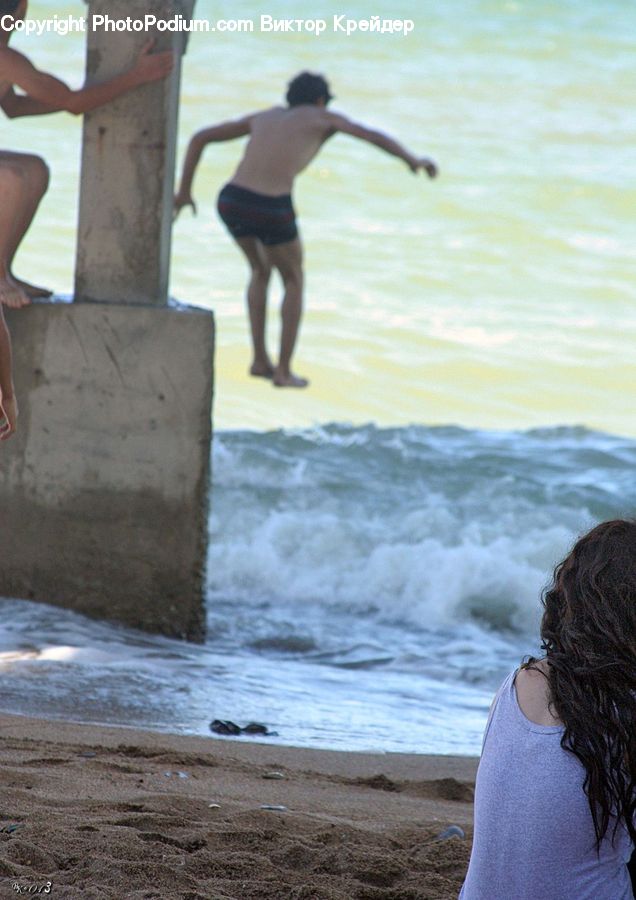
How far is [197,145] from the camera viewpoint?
837 centimetres

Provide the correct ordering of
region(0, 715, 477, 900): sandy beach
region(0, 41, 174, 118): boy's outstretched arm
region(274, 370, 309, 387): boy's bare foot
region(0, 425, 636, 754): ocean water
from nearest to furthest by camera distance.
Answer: region(0, 715, 477, 900): sandy beach
region(0, 425, 636, 754): ocean water
region(0, 41, 174, 118): boy's outstretched arm
region(274, 370, 309, 387): boy's bare foot

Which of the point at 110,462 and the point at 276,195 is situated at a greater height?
the point at 276,195

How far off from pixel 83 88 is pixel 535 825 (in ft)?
13.6

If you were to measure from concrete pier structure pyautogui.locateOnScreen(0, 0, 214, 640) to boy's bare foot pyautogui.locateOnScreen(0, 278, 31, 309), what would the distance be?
88 millimetres

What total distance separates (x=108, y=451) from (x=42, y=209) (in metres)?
12.1

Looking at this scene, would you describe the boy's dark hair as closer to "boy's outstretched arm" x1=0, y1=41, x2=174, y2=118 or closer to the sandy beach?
"boy's outstretched arm" x1=0, y1=41, x2=174, y2=118

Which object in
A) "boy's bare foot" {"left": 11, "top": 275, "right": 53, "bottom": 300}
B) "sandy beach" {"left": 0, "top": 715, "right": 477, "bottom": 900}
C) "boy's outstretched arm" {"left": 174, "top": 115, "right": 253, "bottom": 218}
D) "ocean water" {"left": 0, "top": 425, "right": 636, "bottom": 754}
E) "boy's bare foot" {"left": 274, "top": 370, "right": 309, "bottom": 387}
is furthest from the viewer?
"boy's bare foot" {"left": 274, "top": 370, "right": 309, "bottom": 387}

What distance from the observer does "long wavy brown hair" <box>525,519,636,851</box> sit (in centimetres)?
221

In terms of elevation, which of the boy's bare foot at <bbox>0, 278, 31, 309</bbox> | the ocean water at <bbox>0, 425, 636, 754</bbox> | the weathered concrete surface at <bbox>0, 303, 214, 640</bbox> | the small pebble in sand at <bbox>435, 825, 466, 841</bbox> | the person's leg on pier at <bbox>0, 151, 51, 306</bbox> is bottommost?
the ocean water at <bbox>0, 425, 636, 754</bbox>

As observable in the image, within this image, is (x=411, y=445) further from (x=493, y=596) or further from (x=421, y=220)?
(x=421, y=220)

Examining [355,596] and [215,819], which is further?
[355,596]

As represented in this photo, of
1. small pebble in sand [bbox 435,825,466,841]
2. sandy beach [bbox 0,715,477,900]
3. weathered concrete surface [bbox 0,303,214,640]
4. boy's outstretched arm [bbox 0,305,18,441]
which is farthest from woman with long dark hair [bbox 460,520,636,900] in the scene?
weathered concrete surface [bbox 0,303,214,640]

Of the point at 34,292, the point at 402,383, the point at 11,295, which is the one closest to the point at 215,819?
the point at 11,295

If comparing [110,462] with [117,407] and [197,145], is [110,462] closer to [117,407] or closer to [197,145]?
[117,407]
